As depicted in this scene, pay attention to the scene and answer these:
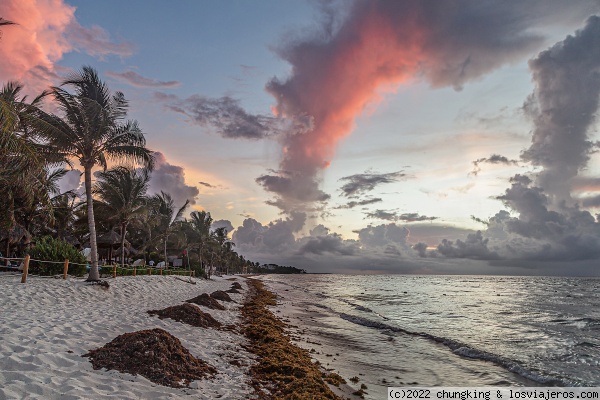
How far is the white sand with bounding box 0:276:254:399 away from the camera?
5.78m

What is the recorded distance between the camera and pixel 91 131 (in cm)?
1894

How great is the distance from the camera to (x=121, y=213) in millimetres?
34375

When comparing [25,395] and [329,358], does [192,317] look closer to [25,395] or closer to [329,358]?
[329,358]

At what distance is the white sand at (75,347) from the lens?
5781mm

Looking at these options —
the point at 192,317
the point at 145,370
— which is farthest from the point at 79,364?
the point at 192,317

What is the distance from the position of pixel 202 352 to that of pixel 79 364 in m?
3.33

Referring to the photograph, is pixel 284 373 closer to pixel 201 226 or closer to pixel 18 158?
pixel 18 158

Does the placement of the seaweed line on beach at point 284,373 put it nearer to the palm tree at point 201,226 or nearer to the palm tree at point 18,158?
the palm tree at point 18,158

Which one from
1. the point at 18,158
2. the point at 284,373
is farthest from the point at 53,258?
the point at 284,373

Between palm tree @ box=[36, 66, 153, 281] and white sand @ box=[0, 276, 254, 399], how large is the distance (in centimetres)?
592

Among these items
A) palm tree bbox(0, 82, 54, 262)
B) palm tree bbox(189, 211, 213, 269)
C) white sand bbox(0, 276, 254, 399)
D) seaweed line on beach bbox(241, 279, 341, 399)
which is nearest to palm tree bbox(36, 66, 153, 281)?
palm tree bbox(0, 82, 54, 262)

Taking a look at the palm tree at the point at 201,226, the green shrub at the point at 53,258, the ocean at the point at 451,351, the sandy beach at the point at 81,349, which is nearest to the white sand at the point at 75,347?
the sandy beach at the point at 81,349

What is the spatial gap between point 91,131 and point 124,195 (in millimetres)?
18357

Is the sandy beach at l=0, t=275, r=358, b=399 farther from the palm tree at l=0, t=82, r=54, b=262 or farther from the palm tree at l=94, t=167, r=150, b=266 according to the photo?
the palm tree at l=94, t=167, r=150, b=266
